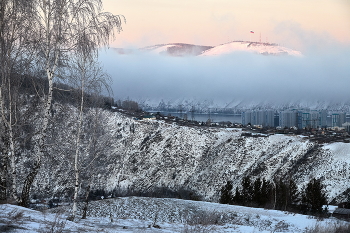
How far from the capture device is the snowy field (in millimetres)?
7477

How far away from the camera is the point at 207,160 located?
215 feet

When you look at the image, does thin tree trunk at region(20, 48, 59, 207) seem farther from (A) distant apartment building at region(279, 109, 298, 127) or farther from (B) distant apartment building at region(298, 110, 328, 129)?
(A) distant apartment building at region(279, 109, 298, 127)

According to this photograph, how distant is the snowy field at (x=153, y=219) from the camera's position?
7.48 meters

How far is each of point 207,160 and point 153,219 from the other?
162 ft

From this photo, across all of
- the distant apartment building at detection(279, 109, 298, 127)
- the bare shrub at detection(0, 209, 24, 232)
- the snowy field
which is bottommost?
the snowy field

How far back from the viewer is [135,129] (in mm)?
77688

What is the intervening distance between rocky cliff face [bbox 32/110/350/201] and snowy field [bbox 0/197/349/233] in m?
22.6

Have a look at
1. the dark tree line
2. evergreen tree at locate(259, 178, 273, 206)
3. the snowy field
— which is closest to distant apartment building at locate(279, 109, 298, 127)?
the dark tree line

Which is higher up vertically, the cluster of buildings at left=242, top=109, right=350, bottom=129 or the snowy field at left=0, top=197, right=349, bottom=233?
the cluster of buildings at left=242, top=109, right=350, bottom=129

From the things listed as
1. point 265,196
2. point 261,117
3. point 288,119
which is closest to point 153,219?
point 265,196

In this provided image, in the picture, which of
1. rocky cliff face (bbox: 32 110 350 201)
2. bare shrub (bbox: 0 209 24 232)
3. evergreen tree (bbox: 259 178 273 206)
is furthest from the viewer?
rocky cliff face (bbox: 32 110 350 201)

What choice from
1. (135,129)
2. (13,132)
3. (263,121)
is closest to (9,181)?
(13,132)

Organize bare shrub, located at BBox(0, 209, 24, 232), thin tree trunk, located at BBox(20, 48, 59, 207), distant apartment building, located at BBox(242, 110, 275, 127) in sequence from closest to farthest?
bare shrub, located at BBox(0, 209, 24, 232), thin tree trunk, located at BBox(20, 48, 59, 207), distant apartment building, located at BBox(242, 110, 275, 127)

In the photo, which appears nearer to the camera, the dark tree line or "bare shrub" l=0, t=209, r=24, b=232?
"bare shrub" l=0, t=209, r=24, b=232
